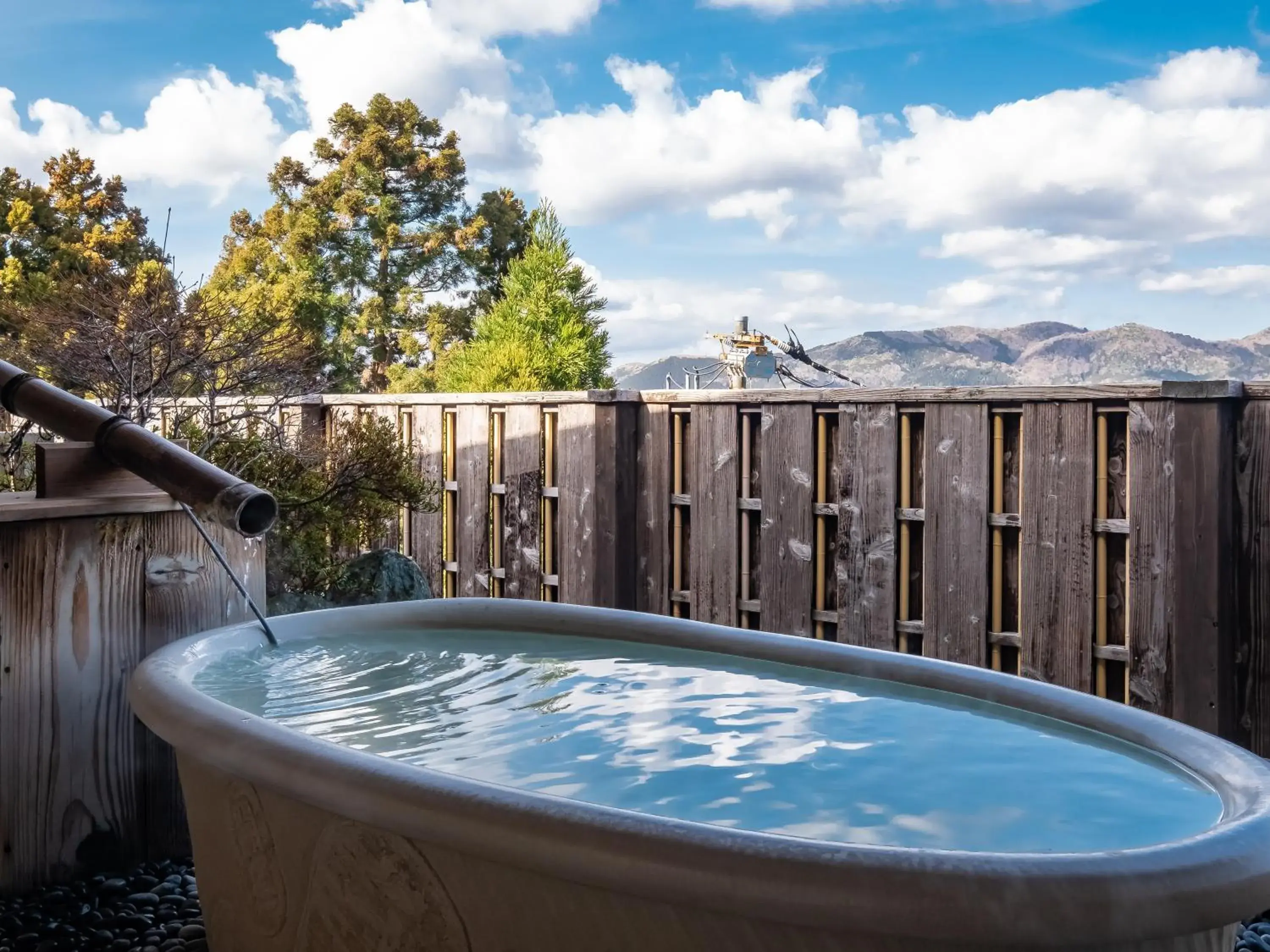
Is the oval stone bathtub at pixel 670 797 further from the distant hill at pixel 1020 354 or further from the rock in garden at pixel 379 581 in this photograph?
the distant hill at pixel 1020 354

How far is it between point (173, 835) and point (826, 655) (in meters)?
1.43

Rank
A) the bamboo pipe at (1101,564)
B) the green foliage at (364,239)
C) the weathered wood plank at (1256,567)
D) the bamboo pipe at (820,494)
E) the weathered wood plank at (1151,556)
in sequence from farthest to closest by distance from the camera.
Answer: the green foliage at (364,239), the bamboo pipe at (820,494), the bamboo pipe at (1101,564), the weathered wood plank at (1151,556), the weathered wood plank at (1256,567)

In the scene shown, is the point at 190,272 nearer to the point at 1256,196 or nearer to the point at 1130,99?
the point at 1130,99

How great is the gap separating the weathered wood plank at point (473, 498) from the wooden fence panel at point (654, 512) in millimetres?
940

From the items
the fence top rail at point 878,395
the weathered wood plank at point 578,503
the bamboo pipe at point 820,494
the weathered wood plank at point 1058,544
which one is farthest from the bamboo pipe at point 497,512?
the weathered wood plank at point 1058,544

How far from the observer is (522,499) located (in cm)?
488

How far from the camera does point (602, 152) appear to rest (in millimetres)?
21062

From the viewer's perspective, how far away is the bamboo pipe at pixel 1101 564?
3137 millimetres

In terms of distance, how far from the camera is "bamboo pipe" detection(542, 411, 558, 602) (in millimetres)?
4758

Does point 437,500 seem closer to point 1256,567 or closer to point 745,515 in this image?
point 745,515

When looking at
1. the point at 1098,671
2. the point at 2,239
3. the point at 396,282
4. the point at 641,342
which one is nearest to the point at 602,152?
the point at 396,282

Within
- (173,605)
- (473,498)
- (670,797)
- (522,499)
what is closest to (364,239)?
(473,498)

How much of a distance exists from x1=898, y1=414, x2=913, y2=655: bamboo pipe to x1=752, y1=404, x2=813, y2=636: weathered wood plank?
307 mm

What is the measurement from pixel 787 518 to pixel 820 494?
160 millimetres
